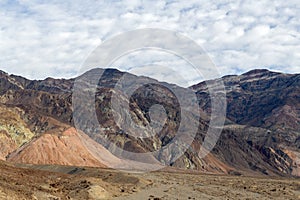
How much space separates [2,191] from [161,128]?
13275 cm

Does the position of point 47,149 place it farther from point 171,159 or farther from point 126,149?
point 171,159

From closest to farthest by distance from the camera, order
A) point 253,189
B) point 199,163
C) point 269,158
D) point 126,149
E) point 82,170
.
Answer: point 253,189
point 82,170
point 126,149
point 199,163
point 269,158

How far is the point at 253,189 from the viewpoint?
204ft

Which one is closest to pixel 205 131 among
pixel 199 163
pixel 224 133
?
pixel 224 133

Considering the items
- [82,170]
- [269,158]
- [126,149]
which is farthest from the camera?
[269,158]

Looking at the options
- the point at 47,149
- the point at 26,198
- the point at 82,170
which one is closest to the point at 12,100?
the point at 47,149

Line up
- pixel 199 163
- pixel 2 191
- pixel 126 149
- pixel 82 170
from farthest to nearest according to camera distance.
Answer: pixel 199 163 → pixel 126 149 → pixel 82 170 → pixel 2 191

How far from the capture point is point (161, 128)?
6344 inches

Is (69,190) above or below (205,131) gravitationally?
below

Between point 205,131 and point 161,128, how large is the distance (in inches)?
1141

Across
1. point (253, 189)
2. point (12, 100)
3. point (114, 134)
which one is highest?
point (12, 100)

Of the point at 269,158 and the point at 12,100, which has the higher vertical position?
the point at 12,100

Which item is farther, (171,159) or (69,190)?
(171,159)

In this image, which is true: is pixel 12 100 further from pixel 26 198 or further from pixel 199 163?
pixel 26 198
